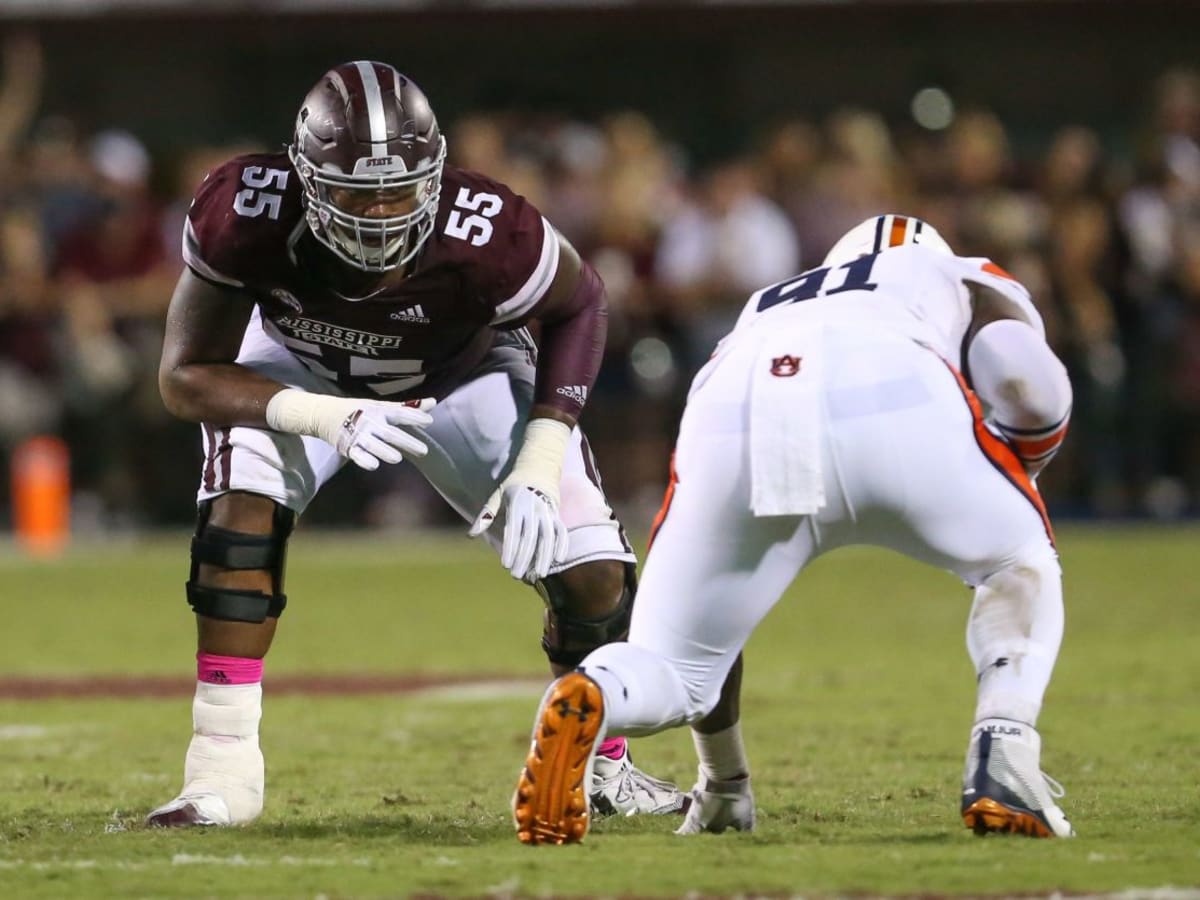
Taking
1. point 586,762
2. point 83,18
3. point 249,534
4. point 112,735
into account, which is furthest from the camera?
point 83,18

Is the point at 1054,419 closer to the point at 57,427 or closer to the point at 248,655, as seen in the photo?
the point at 248,655

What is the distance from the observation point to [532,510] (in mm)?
4781

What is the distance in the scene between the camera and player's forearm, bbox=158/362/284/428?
4.90 m

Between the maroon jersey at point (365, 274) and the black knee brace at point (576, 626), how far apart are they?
23.8 inches

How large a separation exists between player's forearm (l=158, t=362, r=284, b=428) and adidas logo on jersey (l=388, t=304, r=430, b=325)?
31 cm

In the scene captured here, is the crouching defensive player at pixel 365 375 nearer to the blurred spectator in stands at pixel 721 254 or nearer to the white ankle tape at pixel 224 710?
the white ankle tape at pixel 224 710

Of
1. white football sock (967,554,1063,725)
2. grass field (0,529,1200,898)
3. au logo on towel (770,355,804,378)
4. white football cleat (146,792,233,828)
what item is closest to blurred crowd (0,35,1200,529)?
grass field (0,529,1200,898)

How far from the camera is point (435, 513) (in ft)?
46.3

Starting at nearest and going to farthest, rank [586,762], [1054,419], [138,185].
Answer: [586,762]
[1054,419]
[138,185]

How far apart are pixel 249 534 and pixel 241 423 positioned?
0.25m

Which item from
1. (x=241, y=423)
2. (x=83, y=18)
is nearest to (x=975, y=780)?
(x=241, y=423)

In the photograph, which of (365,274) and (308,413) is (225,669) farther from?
(365,274)

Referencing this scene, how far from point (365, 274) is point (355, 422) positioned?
337 mm

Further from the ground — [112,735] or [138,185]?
[138,185]
